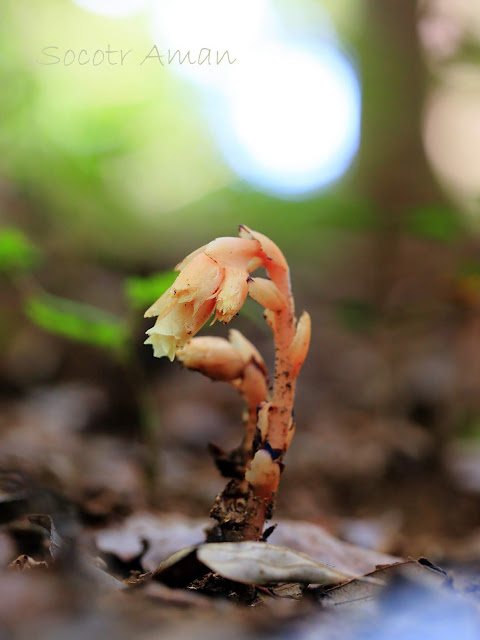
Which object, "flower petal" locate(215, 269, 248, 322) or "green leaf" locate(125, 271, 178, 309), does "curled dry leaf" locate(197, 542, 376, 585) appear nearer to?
"flower petal" locate(215, 269, 248, 322)

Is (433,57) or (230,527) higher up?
(433,57)

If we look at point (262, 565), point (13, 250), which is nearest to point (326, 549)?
point (262, 565)

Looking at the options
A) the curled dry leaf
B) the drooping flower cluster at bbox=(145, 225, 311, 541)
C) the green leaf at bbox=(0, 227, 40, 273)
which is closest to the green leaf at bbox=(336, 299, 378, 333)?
the green leaf at bbox=(0, 227, 40, 273)

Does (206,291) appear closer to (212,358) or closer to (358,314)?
(212,358)

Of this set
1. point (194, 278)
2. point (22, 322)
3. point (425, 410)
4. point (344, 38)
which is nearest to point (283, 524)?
point (194, 278)

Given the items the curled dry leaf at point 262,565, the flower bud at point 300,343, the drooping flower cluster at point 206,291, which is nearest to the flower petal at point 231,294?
the drooping flower cluster at point 206,291

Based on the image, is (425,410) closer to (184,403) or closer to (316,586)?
(184,403)

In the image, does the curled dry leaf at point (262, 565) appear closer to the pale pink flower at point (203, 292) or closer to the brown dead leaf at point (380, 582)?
the brown dead leaf at point (380, 582)
